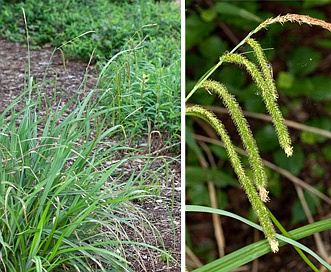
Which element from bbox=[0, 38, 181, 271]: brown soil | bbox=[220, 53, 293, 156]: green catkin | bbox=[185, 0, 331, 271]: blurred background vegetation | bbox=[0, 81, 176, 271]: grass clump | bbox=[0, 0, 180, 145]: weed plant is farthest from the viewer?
bbox=[0, 0, 180, 145]: weed plant

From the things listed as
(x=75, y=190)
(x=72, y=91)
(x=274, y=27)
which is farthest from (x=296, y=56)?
(x=72, y=91)

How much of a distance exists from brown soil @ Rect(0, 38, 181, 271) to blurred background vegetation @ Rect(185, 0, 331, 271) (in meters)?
0.36

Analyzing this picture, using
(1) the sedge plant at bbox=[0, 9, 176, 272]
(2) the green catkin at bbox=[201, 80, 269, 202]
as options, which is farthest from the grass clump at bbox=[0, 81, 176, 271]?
(2) the green catkin at bbox=[201, 80, 269, 202]

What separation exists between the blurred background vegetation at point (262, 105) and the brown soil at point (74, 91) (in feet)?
1.18

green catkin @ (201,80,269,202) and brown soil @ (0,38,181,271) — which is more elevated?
green catkin @ (201,80,269,202)

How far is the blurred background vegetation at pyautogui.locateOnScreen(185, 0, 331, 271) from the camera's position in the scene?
2.85 feet

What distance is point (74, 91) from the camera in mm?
2180

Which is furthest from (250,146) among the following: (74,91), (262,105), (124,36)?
(124,36)

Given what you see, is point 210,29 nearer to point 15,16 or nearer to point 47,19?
point 47,19

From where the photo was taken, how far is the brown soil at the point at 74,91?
1469 millimetres

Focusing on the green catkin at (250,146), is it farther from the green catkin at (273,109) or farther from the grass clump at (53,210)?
the grass clump at (53,210)

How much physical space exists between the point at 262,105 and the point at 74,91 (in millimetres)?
1356

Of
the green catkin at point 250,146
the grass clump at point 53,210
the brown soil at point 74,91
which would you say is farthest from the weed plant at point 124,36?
the green catkin at point 250,146

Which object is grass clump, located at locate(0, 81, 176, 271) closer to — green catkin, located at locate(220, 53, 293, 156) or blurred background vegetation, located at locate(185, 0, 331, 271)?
blurred background vegetation, located at locate(185, 0, 331, 271)
